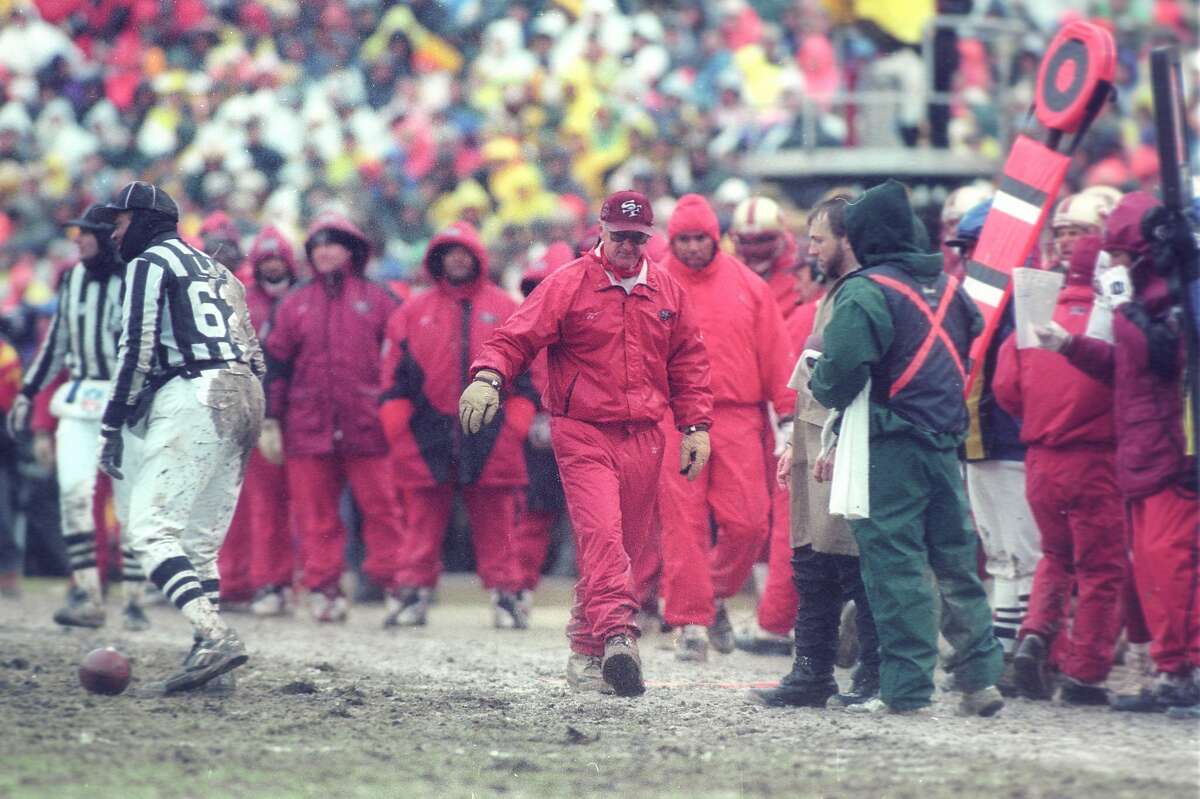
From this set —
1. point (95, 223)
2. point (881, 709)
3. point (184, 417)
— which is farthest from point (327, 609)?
point (881, 709)

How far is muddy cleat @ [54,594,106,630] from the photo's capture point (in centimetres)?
1172

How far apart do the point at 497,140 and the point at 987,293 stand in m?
9.21

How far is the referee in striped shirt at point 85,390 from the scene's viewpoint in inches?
→ 441

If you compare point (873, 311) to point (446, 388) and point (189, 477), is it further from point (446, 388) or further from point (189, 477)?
point (446, 388)

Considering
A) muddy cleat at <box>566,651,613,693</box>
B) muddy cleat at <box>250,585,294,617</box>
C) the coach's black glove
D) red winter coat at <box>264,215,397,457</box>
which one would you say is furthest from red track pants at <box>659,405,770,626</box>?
muddy cleat at <box>250,585,294,617</box>

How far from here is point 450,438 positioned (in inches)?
480

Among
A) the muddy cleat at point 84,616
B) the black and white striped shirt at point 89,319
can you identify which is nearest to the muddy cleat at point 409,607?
the muddy cleat at point 84,616

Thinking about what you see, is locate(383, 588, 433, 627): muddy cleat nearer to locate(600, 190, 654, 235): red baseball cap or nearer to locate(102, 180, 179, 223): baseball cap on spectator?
locate(102, 180, 179, 223): baseball cap on spectator

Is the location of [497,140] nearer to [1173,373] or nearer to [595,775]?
[1173,373]

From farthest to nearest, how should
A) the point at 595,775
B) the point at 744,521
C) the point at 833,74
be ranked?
the point at 833,74
the point at 744,521
the point at 595,775

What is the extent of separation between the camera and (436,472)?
12.2 m

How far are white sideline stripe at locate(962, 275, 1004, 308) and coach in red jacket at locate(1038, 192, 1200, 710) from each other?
0.87 metres

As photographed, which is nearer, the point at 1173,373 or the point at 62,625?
the point at 1173,373

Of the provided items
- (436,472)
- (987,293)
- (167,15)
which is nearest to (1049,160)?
(987,293)
